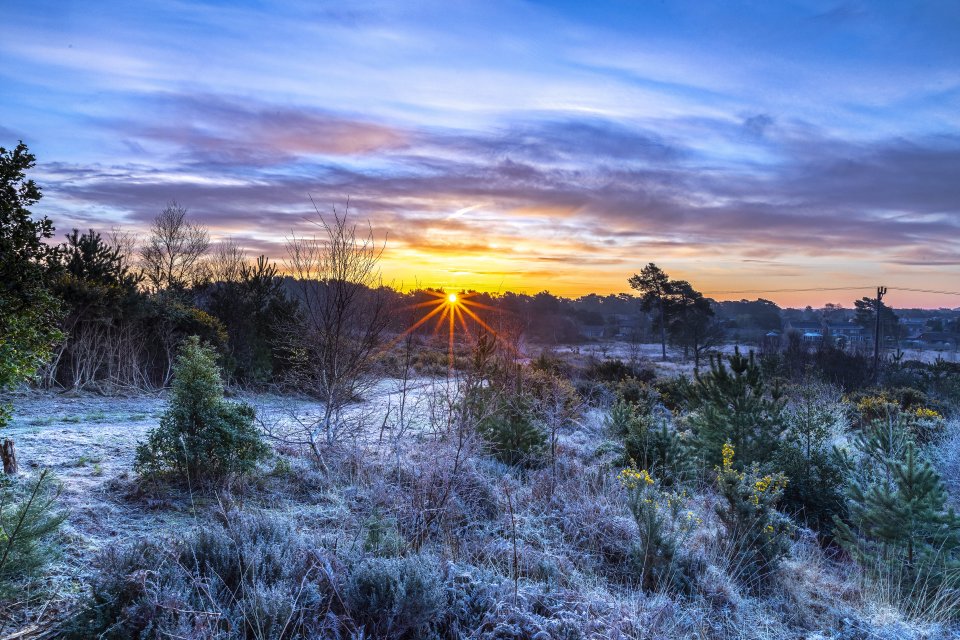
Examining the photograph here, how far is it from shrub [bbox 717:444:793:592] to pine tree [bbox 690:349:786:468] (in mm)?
2979

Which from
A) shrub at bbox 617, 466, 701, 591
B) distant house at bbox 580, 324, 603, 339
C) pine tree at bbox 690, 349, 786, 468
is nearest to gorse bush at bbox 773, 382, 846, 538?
pine tree at bbox 690, 349, 786, 468

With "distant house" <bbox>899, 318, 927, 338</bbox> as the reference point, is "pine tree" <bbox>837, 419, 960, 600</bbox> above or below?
below

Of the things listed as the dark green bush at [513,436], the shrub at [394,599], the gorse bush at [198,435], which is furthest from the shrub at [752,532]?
the gorse bush at [198,435]

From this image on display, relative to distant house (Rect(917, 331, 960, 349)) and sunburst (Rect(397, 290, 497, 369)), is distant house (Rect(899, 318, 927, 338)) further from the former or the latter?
sunburst (Rect(397, 290, 497, 369))

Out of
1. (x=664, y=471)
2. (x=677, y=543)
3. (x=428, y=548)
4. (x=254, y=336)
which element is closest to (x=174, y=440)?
(x=428, y=548)

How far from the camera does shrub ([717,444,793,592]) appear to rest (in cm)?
542

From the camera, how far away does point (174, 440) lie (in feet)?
20.4

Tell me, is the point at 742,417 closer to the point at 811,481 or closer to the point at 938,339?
the point at 811,481

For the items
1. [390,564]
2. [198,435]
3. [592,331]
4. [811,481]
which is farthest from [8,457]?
[592,331]

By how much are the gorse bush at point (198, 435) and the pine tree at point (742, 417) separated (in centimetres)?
669

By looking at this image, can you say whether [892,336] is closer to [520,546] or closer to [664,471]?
[664,471]

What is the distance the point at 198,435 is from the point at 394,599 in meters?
3.73

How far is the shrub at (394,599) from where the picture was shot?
351 centimetres

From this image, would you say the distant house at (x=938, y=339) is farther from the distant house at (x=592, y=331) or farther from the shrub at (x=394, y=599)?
the shrub at (x=394, y=599)
